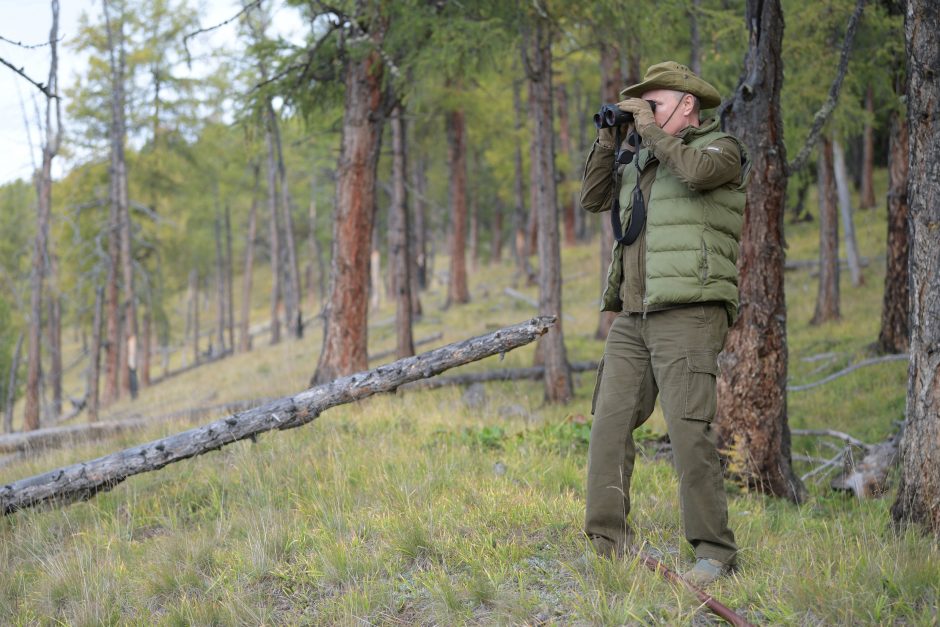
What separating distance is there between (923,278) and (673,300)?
5.46 feet

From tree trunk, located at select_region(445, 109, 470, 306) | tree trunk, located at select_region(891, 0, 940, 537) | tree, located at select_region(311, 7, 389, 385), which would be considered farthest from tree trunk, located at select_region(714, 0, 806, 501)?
tree trunk, located at select_region(445, 109, 470, 306)

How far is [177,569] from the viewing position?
3971 millimetres

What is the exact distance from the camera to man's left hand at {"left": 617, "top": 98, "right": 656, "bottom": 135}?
11.6ft

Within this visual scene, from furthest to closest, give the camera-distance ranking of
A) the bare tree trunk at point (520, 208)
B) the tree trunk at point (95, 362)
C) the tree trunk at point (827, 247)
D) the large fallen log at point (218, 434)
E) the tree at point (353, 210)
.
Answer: the bare tree trunk at point (520, 208)
the tree trunk at point (95, 362)
the tree trunk at point (827, 247)
the tree at point (353, 210)
the large fallen log at point (218, 434)

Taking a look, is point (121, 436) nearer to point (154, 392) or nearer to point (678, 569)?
point (678, 569)

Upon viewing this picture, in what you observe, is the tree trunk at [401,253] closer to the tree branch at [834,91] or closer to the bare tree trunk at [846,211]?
the tree branch at [834,91]

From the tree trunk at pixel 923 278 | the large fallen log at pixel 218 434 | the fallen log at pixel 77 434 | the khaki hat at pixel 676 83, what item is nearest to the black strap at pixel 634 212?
the khaki hat at pixel 676 83

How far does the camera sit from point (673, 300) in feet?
11.3

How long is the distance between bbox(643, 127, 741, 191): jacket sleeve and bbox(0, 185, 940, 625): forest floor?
1809mm

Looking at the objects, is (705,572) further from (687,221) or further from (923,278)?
(923,278)

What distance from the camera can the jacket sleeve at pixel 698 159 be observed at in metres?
3.35

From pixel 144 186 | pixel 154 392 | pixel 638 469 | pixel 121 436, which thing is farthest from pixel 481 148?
pixel 638 469

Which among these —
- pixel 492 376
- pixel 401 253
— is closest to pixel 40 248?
pixel 401 253

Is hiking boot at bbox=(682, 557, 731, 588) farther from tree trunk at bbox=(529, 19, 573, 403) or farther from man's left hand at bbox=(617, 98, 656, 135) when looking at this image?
tree trunk at bbox=(529, 19, 573, 403)
